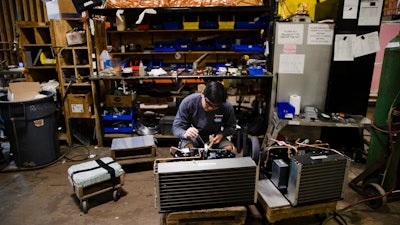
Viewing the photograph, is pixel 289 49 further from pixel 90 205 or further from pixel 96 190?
pixel 90 205

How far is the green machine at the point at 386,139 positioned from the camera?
7.43 feet

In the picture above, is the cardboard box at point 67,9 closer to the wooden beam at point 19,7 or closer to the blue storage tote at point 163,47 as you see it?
the blue storage tote at point 163,47

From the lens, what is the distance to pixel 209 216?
176 cm

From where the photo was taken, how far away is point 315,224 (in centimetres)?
214

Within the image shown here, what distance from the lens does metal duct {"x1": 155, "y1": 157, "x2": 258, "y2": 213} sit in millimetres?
1619

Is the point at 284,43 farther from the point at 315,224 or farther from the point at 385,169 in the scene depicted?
the point at 315,224

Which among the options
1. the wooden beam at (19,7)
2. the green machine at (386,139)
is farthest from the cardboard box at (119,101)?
the wooden beam at (19,7)

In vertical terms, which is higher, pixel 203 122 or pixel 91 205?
pixel 203 122

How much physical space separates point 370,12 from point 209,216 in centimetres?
281

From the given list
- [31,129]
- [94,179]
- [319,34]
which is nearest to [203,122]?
[94,179]

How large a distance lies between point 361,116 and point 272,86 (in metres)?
1.09

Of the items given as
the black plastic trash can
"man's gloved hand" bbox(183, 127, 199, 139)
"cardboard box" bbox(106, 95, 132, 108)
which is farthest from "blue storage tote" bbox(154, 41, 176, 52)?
"man's gloved hand" bbox(183, 127, 199, 139)

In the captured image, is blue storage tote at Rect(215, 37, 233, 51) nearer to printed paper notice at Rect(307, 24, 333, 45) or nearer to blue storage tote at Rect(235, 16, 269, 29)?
blue storage tote at Rect(235, 16, 269, 29)

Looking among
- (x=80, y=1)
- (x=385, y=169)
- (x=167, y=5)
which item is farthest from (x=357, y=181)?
(x=80, y=1)
